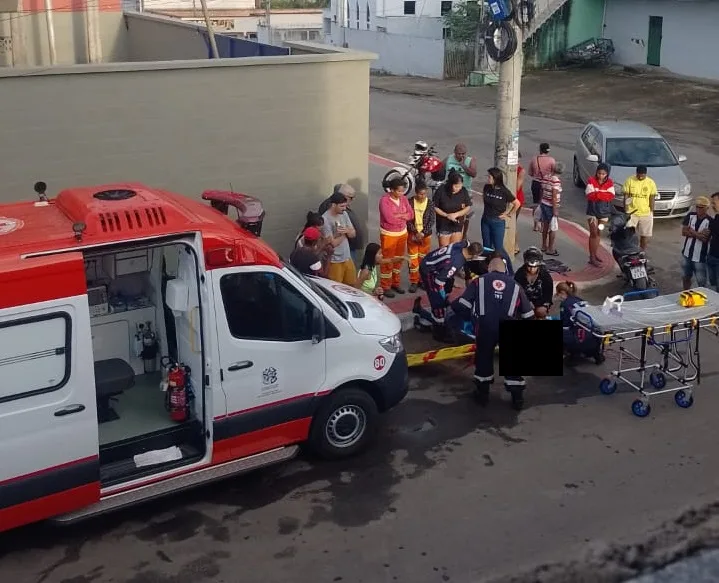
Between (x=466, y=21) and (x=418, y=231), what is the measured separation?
107 feet

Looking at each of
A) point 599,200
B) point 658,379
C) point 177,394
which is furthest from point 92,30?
point 658,379

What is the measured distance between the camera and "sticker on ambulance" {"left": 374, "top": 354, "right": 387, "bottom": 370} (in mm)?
7789

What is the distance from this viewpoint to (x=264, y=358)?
23.6 ft

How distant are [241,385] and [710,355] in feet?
19.7

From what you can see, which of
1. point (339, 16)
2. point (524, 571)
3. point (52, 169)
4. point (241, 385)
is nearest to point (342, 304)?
point (241, 385)

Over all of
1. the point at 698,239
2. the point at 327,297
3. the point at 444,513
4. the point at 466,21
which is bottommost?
the point at 444,513

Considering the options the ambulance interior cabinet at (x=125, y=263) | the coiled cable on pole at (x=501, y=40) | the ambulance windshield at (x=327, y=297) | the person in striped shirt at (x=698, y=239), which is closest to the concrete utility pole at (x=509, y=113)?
the coiled cable on pole at (x=501, y=40)

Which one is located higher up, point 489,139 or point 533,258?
point 533,258

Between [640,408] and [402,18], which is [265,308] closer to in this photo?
[640,408]

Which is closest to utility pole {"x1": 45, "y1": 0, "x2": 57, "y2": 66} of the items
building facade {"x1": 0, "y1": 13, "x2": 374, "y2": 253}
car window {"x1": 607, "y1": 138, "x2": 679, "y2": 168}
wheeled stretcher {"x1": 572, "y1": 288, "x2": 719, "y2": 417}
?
building facade {"x1": 0, "y1": 13, "x2": 374, "y2": 253}

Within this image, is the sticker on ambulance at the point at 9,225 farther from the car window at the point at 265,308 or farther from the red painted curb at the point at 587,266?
the red painted curb at the point at 587,266

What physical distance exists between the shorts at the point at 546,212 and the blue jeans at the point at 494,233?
4.97ft

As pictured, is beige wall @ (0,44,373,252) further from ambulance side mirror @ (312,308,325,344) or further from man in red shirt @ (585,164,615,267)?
ambulance side mirror @ (312,308,325,344)

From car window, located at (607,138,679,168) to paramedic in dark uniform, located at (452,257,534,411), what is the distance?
9312mm
